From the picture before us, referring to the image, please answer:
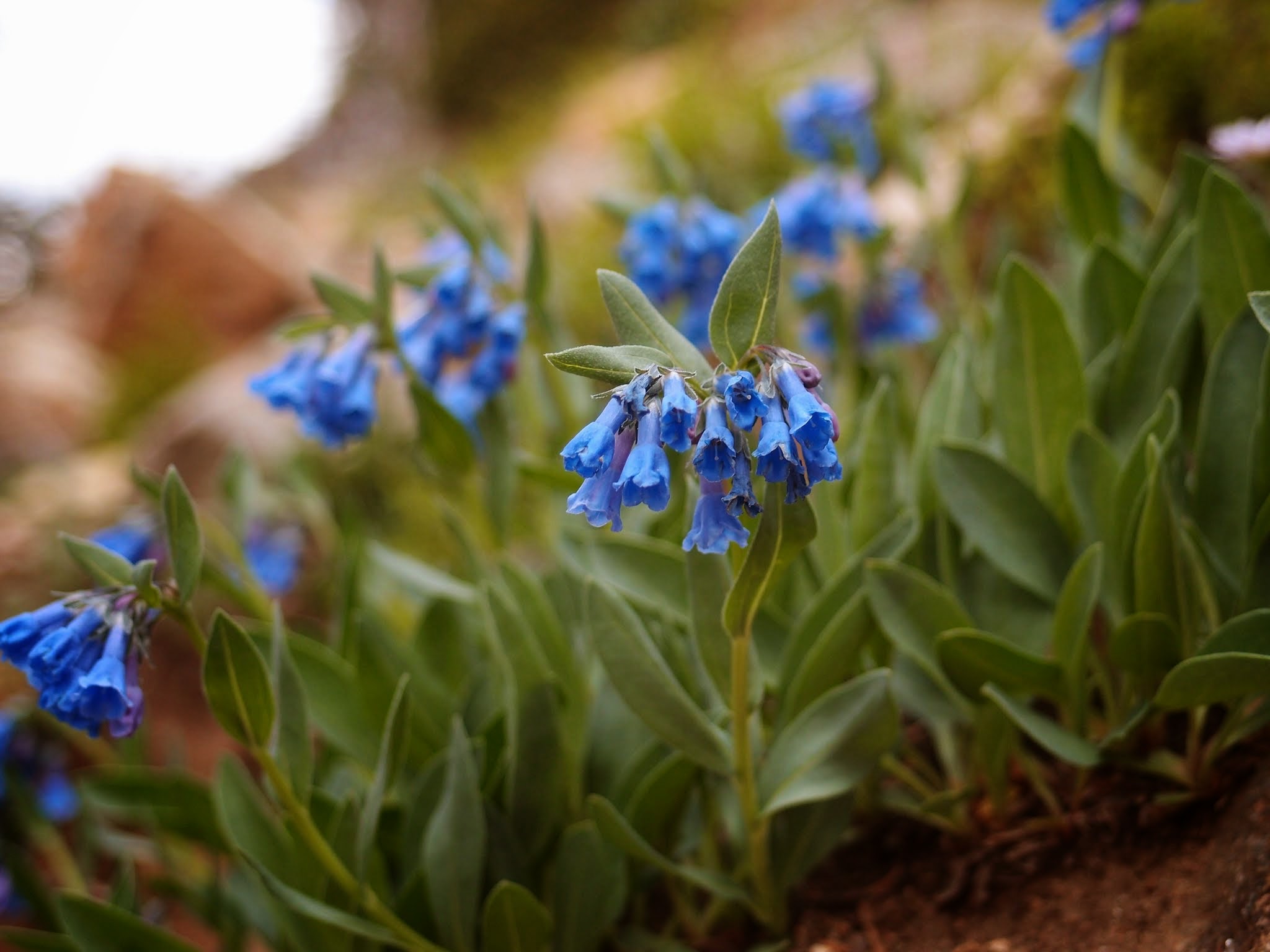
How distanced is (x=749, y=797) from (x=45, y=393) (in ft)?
26.7

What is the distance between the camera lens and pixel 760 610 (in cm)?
149

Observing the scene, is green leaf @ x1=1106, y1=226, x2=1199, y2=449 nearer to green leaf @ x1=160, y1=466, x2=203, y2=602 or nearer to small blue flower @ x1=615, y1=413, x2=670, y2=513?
small blue flower @ x1=615, y1=413, x2=670, y2=513

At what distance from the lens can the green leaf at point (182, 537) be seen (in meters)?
1.20

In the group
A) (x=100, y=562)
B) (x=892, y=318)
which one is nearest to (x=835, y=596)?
(x=100, y=562)

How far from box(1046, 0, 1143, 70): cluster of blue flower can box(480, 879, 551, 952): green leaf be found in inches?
73.4

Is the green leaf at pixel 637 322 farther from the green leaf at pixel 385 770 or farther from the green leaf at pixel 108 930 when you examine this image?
the green leaf at pixel 108 930

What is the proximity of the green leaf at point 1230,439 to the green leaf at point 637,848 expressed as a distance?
784 mm

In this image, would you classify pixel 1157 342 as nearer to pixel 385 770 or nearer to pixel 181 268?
pixel 385 770

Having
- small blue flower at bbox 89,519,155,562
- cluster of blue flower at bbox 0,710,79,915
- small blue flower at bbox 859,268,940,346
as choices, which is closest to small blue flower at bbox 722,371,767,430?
small blue flower at bbox 89,519,155,562

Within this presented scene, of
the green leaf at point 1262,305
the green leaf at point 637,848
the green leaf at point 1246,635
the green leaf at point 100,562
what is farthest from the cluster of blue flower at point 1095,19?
the green leaf at point 100,562

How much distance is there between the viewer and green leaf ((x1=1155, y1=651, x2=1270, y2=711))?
112 cm

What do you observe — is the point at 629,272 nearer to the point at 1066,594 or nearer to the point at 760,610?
the point at 760,610

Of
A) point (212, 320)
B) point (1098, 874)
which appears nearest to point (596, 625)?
point (1098, 874)

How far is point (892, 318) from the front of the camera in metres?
2.32
